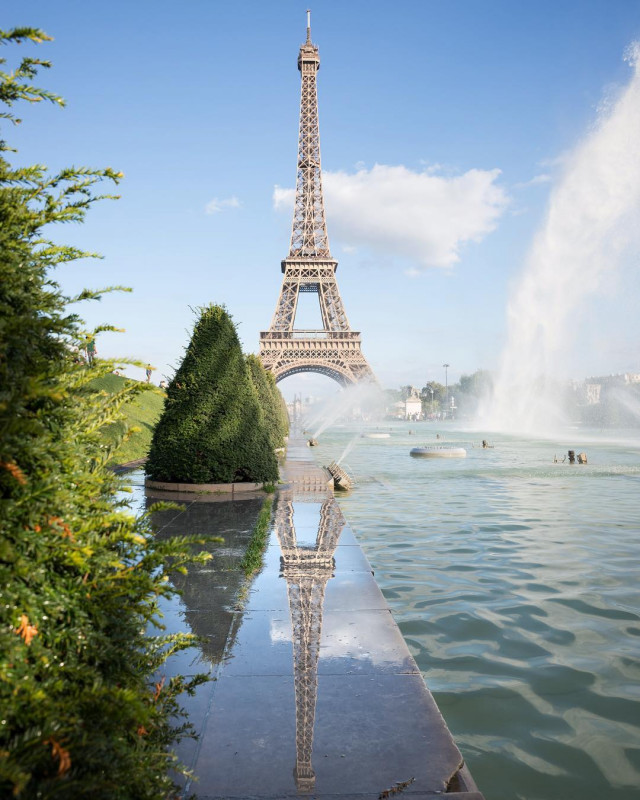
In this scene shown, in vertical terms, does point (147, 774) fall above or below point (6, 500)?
below

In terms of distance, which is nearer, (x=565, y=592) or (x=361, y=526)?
(x=565, y=592)

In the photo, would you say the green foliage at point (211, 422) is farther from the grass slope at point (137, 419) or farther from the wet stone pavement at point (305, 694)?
the wet stone pavement at point (305, 694)

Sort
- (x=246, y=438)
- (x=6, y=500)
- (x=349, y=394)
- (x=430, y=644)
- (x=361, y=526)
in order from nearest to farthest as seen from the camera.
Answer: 1. (x=6, y=500)
2. (x=430, y=644)
3. (x=361, y=526)
4. (x=246, y=438)
5. (x=349, y=394)

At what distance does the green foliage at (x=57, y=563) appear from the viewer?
161 cm

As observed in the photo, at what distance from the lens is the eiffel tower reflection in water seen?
9.70 ft

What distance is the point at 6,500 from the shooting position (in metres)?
1.67

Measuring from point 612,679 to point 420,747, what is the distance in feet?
7.91

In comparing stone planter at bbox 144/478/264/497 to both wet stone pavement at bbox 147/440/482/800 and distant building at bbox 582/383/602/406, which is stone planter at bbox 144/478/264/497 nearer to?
wet stone pavement at bbox 147/440/482/800

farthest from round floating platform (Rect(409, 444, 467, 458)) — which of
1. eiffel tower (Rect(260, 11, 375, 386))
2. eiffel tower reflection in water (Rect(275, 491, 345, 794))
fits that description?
eiffel tower (Rect(260, 11, 375, 386))

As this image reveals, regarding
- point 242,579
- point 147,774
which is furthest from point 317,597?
point 147,774

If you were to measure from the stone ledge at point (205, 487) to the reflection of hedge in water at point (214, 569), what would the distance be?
47.4 inches

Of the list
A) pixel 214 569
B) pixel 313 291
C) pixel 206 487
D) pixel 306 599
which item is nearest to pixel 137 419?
pixel 206 487

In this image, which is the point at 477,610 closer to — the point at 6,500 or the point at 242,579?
the point at 242,579

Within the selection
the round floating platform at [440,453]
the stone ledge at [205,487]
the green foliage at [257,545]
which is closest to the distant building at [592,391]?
the round floating platform at [440,453]
